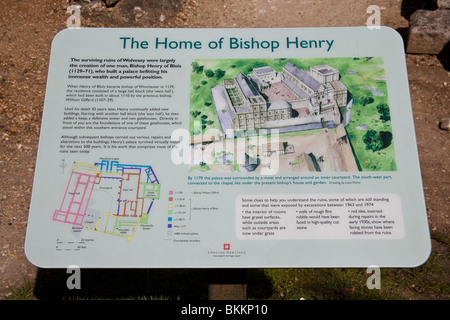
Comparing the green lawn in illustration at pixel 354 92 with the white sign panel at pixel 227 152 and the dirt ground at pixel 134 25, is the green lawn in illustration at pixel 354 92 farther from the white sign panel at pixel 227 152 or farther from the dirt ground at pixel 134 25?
the dirt ground at pixel 134 25

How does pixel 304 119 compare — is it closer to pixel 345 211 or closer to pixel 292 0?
pixel 345 211

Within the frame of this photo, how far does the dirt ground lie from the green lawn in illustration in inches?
65.7

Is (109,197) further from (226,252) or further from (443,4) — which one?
(443,4)

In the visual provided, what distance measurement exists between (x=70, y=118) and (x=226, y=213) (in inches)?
42.9

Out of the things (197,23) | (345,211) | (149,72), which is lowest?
(345,211)

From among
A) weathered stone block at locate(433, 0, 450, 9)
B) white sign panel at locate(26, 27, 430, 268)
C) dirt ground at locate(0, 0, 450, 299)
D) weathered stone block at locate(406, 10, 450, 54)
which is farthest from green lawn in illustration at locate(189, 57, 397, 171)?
weathered stone block at locate(433, 0, 450, 9)

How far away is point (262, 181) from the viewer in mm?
2205

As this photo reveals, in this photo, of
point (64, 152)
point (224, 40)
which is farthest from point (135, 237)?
point (224, 40)

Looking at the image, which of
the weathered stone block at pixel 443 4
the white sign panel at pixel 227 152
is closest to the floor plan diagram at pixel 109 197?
the white sign panel at pixel 227 152

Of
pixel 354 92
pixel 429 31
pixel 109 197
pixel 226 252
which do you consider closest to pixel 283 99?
pixel 354 92

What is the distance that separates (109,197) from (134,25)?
3290 millimetres

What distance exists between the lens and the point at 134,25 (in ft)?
15.9

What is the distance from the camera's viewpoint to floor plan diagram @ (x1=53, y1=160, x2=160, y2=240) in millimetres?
2158

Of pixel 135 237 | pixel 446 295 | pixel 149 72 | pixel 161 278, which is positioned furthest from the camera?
pixel 161 278
